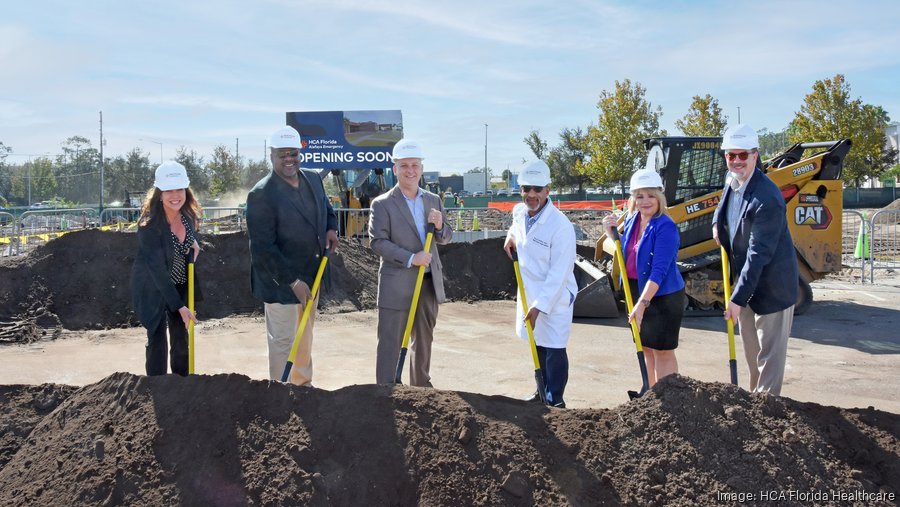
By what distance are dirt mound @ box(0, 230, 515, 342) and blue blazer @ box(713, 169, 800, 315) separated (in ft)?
20.7

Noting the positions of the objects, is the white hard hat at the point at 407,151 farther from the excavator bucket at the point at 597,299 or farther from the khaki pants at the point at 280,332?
the excavator bucket at the point at 597,299

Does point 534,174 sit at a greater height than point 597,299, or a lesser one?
greater

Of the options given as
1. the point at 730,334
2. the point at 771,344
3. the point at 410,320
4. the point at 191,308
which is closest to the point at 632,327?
the point at 730,334

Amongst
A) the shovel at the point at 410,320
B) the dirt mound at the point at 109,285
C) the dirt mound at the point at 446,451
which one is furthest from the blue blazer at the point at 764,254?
the dirt mound at the point at 109,285

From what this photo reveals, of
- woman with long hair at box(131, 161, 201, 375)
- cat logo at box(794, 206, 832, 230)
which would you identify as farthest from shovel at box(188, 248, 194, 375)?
cat logo at box(794, 206, 832, 230)

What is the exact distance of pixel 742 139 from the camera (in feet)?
15.0

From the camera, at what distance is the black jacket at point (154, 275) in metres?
4.88

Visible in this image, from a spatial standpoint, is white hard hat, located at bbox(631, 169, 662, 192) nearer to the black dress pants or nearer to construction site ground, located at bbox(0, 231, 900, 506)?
construction site ground, located at bbox(0, 231, 900, 506)

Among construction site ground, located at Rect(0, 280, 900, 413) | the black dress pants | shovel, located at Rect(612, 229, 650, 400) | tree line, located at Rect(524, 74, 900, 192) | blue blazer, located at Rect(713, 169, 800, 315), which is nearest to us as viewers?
blue blazer, located at Rect(713, 169, 800, 315)

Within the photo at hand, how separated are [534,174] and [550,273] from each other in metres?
0.66

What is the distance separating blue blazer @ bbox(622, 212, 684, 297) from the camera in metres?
4.75

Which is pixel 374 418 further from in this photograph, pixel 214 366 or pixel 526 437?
pixel 214 366

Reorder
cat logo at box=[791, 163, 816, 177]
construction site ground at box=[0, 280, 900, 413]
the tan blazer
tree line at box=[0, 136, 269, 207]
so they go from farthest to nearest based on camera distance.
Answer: tree line at box=[0, 136, 269, 207]
cat logo at box=[791, 163, 816, 177]
construction site ground at box=[0, 280, 900, 413]
the tan blazer

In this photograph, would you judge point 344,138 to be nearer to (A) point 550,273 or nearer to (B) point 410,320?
(B) point 410,320
